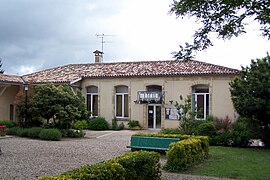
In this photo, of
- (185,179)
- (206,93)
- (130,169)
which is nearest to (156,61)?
(206,93)

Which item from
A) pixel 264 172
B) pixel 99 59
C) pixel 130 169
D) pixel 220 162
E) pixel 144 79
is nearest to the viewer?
pixel 130 169

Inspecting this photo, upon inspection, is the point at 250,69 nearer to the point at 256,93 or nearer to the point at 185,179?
the point at 256,93

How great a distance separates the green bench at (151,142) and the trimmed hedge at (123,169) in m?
5.18

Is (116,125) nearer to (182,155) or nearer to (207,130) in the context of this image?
(207,130)

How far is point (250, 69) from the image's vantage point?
1683cm

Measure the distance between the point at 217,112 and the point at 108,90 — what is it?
27.7ft

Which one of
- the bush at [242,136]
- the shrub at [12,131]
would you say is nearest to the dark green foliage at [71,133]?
the shrub at [12,131]

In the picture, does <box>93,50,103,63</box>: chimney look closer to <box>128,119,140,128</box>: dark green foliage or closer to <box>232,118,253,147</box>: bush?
<box>128,119,140,128</box>: dark green foliage

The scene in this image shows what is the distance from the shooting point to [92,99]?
91.1 ft

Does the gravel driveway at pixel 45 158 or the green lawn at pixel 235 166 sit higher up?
the gravel driveway at pixel 45 158

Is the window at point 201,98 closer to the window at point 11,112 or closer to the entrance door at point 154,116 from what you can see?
the entrance door at point 154,116

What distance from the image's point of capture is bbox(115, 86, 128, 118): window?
26.7 metres

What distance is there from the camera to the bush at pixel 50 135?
18172 millimetres

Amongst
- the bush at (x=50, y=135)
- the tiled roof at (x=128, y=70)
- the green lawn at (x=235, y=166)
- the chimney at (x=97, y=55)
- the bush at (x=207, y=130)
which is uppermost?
the chimney at (x=97, y=55)
